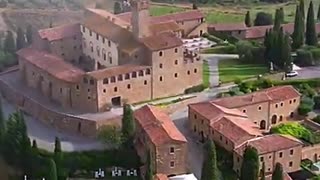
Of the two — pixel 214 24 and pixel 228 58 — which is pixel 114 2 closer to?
pixel 214 24

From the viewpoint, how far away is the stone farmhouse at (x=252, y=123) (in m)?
17.9

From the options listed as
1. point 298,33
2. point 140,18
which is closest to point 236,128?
point 140,18

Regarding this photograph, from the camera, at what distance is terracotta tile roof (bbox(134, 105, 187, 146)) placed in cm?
1795

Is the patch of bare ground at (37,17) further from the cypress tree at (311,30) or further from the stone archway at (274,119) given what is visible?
the stone archway at (274,119)

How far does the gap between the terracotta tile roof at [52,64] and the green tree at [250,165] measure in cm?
551

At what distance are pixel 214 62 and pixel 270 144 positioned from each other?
6202 mm

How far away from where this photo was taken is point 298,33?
24141mm

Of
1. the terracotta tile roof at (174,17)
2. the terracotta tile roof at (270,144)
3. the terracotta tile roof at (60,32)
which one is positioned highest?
the terracotta tile roof at (174,17)

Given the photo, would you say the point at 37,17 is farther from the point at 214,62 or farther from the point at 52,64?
the point at 214,62

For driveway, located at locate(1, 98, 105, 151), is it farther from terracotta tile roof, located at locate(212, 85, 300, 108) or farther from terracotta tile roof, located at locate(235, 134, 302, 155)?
terracotta tile roof, located at locate(235, 134, 302, 155)

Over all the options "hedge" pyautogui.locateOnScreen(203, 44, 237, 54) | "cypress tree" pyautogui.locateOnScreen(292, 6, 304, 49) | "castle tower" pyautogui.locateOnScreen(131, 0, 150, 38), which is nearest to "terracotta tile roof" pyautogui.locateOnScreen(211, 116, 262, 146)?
"castle tower" pyautogui.locateOnScreen(131, 0, 150, 38)

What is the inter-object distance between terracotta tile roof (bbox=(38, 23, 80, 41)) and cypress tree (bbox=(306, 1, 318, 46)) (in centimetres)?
701

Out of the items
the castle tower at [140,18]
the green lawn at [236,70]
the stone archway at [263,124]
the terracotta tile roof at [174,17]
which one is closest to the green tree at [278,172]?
the stone archway at [263,124]

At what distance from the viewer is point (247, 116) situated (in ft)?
64.4
